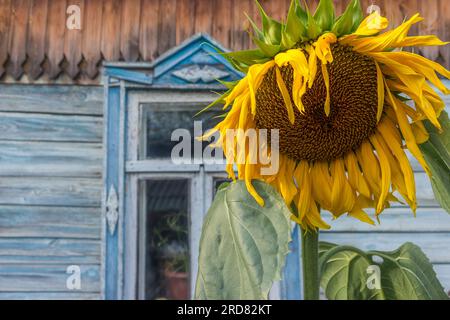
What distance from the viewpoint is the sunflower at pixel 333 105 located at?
684 millimetres

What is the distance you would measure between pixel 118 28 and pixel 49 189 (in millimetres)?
899

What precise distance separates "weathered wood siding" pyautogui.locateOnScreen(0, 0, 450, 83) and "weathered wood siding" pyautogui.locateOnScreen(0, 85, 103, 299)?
0.14 metres

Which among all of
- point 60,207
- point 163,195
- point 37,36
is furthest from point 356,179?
point 37,36

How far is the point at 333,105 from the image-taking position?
74cm

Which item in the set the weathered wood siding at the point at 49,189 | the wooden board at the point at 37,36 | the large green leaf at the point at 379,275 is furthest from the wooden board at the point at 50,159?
the large green leaf at the point at 379,275

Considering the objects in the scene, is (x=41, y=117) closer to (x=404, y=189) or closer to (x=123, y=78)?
(x=123, y=78)

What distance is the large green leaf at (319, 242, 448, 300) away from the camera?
775 mm

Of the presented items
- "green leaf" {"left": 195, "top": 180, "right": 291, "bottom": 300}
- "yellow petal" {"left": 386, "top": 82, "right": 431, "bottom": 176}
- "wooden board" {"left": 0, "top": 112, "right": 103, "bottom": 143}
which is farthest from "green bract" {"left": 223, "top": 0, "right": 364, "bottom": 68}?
"wooden board" {"left": 0, "top": 112, "right": 103, "bottom": 143}

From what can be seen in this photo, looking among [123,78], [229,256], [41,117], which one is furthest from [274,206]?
[41,117]

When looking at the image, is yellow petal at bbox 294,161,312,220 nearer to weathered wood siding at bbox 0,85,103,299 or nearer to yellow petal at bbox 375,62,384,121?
yellow petal at bbox 375,62,384,121

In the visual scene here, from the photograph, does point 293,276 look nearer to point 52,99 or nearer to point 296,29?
point 52,99
